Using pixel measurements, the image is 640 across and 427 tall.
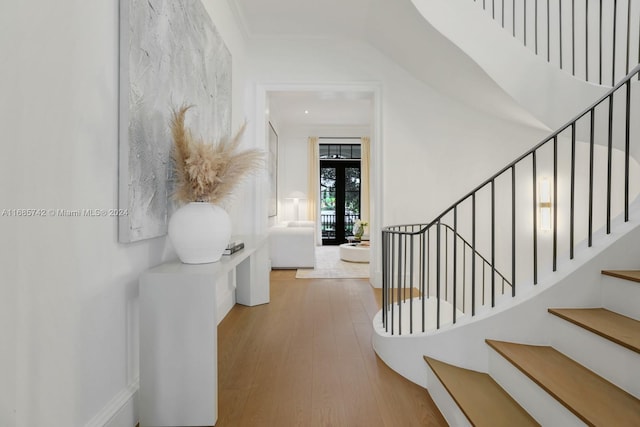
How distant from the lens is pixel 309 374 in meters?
2.33

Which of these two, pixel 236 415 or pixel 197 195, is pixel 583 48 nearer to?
pixel 197 195

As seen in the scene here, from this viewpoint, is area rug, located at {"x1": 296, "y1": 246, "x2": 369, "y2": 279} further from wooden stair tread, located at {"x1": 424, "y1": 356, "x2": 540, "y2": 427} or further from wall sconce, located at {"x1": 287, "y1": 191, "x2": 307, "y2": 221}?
wooden stair tread, located at {"x1": 424, "y1": 356, "x2": 540, "y2": 427}

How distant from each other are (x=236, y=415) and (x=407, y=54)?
4004 mm

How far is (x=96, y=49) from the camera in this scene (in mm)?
1475

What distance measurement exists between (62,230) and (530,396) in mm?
1987

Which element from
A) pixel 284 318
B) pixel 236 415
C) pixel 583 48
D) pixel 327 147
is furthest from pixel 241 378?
pixel 327 147

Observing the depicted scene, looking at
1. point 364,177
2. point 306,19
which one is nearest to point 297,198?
point 364,177

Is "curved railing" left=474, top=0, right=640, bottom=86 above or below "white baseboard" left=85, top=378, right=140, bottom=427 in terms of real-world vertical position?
above

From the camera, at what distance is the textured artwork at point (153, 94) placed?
5.41 feet

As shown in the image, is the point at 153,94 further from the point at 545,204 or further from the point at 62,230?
the point at 545,204

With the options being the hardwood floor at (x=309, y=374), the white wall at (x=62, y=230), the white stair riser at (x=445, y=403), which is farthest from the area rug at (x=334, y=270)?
the white wall at (x=62, y=230)

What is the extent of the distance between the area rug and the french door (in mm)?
Result: 2338

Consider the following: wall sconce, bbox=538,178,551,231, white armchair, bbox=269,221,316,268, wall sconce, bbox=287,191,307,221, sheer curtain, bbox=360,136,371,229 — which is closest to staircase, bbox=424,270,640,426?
wall sconce, bbox=538,178,551,231

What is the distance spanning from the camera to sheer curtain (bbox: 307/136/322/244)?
363 inches
